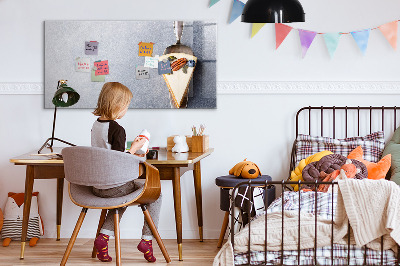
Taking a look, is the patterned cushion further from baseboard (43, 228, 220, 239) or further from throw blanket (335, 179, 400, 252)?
throw blanket (335, 179, 400, 252)

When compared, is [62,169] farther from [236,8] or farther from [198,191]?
[236,8]

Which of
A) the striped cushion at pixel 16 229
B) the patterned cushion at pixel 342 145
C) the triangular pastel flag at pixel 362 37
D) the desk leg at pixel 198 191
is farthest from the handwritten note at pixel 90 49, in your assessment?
the triangular pastel flag at pixel 362 37

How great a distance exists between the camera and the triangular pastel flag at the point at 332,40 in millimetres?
4312

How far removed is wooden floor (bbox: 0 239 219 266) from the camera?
12.3ft

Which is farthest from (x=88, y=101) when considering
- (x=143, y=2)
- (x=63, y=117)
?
(x=143, y=2)

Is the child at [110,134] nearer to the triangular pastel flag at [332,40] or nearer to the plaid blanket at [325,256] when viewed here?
the plaid blanket at [325,256]

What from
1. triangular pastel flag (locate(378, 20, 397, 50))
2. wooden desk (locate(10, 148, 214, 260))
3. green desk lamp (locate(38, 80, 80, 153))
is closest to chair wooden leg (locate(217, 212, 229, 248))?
wooden desk (locate(10, 148, 214, 260))

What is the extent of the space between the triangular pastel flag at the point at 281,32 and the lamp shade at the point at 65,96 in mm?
1446

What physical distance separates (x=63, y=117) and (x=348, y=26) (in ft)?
6.97

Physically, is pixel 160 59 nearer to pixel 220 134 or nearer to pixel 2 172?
pixel 220 134

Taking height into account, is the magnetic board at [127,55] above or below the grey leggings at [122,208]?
above

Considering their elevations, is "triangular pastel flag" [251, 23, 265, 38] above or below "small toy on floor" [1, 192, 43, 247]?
above

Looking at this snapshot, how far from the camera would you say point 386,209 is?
2.94 m

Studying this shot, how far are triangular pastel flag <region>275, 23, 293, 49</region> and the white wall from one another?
4 cm
